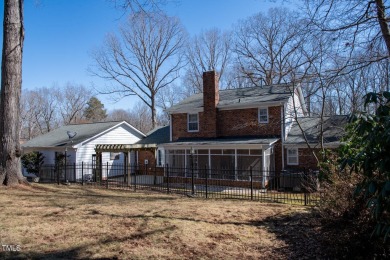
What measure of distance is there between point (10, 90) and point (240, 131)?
14026 mm

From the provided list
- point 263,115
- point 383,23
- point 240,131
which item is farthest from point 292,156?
point 383,23

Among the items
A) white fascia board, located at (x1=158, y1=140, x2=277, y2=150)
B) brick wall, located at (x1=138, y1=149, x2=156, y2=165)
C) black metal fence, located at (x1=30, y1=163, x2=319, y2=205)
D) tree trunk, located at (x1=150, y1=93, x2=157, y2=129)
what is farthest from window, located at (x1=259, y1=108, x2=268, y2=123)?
tree trunk, located at (x1=150, y1=93, x2=157, y2=129)

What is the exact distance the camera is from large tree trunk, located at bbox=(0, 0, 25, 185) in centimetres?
1052

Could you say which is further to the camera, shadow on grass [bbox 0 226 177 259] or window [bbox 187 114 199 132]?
window [bbox 187 114 199 132]

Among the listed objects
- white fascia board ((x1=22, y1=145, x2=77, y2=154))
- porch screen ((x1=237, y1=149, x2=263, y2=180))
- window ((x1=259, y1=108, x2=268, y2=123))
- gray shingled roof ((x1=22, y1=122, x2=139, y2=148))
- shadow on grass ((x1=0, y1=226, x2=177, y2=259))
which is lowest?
shadow on grass ((x1=0, y1=226, x2=177, y2=259))

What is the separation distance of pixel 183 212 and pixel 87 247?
310 cm

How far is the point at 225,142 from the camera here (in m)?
19.2

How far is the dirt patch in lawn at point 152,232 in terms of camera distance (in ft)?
16.0

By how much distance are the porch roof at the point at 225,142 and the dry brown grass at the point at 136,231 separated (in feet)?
33.1

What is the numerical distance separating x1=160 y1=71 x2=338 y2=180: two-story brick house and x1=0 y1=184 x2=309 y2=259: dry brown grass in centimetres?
1076

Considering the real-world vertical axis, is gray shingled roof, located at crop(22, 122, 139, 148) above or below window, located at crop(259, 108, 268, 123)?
below

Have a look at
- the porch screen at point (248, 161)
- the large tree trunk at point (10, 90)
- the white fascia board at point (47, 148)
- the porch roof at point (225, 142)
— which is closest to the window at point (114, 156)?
the white fascia board at point (47, 148)

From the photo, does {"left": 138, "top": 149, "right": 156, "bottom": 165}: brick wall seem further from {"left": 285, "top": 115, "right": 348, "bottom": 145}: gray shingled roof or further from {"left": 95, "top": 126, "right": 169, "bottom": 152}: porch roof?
{"left": 285, "top": 115, "right": 348, "bottom": 145}: gray shingled roof

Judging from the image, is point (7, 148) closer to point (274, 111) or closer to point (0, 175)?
point (0, 175)
